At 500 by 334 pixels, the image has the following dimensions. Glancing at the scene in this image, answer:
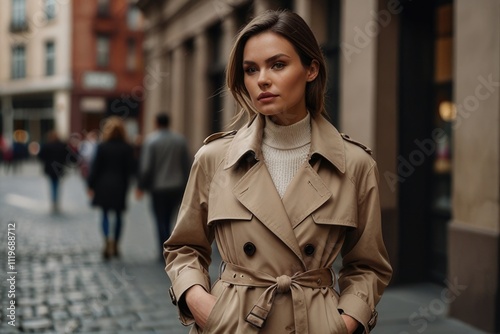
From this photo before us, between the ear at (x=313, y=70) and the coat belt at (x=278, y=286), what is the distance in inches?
27.0

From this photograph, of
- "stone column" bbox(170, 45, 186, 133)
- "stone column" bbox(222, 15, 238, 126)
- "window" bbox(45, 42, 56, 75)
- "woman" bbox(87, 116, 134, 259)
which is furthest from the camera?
"window" bbox(45, 42, 56, 75)

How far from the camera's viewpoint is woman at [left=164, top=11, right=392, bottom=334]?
218 cm

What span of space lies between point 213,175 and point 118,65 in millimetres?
39805

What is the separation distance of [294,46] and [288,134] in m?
0.32

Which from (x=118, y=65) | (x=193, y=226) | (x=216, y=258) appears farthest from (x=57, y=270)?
(x=118, y=65)

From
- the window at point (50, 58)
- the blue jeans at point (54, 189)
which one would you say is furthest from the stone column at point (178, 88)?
the window at point (50, 58)

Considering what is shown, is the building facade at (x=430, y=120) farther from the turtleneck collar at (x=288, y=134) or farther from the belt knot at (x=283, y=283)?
the belt knot at (x=283, y=283)

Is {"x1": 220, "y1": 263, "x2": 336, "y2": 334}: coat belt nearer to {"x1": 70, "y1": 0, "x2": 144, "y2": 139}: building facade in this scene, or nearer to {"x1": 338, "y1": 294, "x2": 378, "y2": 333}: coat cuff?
{"x1": 338, "y1": 294, "x2": 378, "y2": 333}: coat cuff

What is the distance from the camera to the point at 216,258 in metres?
9.58

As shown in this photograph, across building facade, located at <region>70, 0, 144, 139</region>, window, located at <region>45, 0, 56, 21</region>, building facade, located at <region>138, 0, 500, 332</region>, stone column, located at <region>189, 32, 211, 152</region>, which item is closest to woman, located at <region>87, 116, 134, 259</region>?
building facade, located at <region>138, 0, 500, 332</region>

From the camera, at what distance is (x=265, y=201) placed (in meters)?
2.20

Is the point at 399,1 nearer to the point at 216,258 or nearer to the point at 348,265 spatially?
the point at 216,258

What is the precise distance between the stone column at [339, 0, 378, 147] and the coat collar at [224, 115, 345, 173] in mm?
5309

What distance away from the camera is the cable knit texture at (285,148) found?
232 cm
